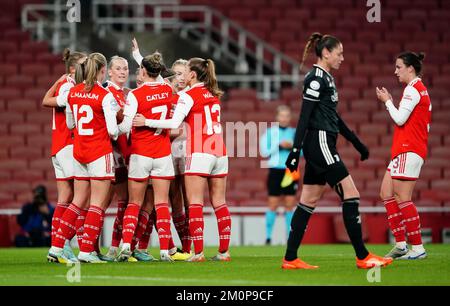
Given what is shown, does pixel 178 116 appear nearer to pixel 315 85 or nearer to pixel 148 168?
pixel 148 168

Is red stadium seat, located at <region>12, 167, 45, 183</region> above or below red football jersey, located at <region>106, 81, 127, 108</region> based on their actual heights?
below

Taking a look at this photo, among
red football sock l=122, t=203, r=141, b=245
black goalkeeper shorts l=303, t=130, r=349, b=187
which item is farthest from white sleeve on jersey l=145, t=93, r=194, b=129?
black goalkeeper shorts l=303, t=130, r=349, b=187

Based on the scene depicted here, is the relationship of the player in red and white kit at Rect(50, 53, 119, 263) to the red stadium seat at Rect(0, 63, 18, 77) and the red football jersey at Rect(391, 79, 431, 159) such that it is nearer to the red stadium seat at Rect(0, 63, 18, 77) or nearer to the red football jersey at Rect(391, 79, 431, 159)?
the red football jersey at Rect(391, 79, 431, 159)

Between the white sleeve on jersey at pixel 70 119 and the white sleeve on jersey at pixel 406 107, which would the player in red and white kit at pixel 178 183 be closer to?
the white sleeve on jersey at pixel 70 119

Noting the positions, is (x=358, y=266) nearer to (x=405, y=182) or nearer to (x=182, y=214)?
(x=405, y=182)

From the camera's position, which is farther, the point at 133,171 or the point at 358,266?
the point at 133,171

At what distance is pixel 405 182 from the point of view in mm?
10062

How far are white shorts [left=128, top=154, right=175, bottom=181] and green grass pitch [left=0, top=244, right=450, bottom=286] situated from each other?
857mm

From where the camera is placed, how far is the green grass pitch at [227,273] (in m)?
7.67

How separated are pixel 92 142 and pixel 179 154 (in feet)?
4.32

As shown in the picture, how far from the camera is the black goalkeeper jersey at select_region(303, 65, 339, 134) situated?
8.46 meters
